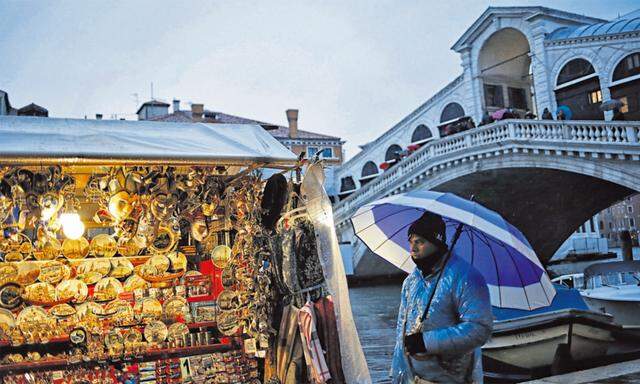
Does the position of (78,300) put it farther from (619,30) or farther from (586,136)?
(619,30)

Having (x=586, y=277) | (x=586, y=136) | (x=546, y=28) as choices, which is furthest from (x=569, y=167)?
(x=546, y=28)

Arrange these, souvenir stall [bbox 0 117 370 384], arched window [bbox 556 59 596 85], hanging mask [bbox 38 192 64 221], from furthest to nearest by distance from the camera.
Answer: arched window [bbox 556 59 596 85]
hanging mask [bbox 38 192 64 221]
souvenir stall [bbox 0 117 370 384]

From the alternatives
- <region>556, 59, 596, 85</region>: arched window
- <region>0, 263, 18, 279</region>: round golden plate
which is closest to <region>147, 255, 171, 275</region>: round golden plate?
<region>0, 263, 18, 279</region>: round golden plate

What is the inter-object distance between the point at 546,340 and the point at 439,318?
5.60 meters

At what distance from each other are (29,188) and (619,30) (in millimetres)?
19870

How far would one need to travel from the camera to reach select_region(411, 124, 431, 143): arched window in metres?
26.7

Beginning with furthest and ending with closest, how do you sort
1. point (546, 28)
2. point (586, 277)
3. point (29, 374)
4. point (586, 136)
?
point (546, 28) < point (586, 136) < point (586, 277) < point (29, 374)

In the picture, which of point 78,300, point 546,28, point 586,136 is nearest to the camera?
point 78,300

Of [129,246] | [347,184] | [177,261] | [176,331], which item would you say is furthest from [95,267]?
[347,184]

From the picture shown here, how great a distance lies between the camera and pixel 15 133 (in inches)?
147

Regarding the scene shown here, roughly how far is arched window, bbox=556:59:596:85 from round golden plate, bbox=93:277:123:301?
19698 millimetres

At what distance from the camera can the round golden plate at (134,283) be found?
15.3 ft

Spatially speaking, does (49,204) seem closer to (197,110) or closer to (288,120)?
(197,110)

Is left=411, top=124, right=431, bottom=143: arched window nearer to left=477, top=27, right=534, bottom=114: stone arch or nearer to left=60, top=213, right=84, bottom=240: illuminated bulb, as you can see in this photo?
left=477, top=27, right=534, bottom=114: stone arch
